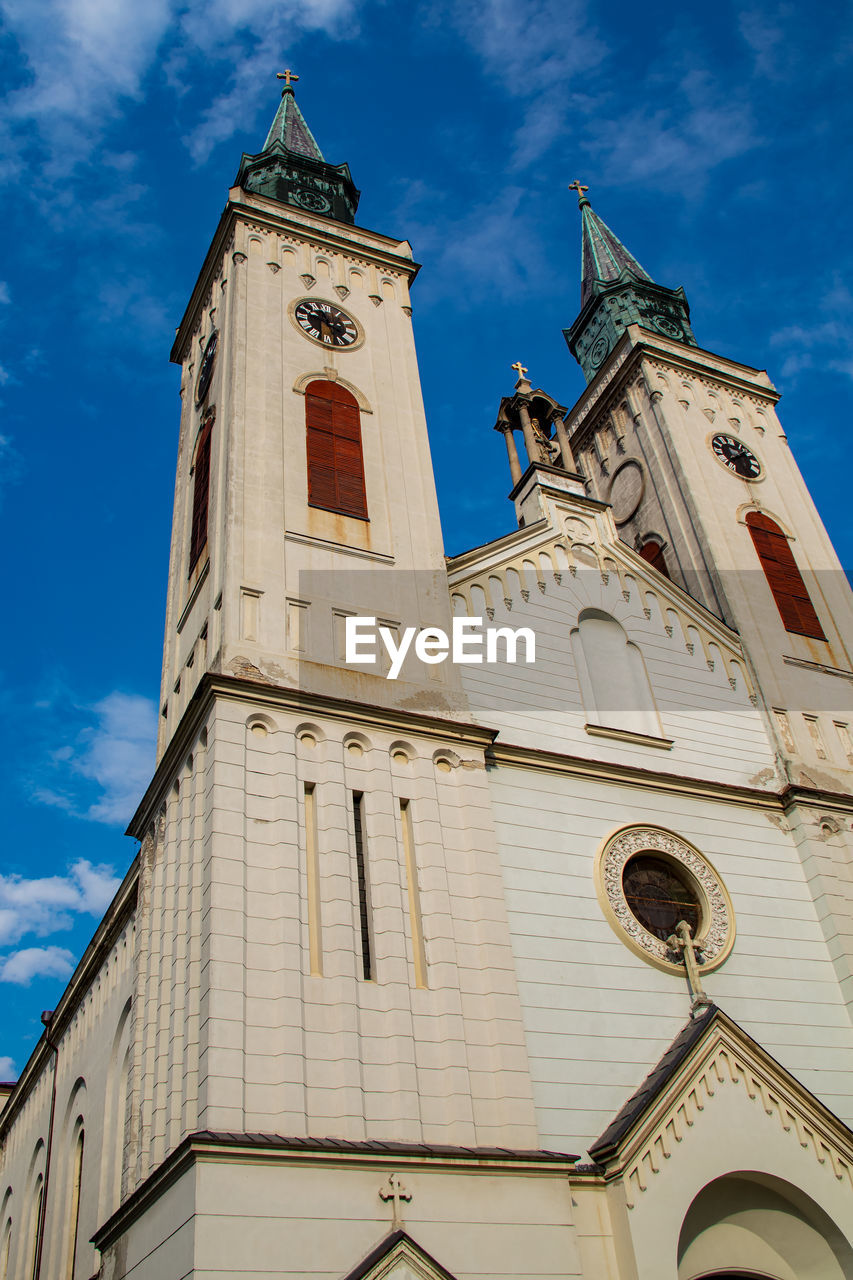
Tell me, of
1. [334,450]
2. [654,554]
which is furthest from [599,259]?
[334,450]

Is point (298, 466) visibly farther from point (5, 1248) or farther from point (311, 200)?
point (5, 1248)

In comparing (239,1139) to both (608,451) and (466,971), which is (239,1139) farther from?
(608,451)

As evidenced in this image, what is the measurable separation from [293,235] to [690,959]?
51.7 feet

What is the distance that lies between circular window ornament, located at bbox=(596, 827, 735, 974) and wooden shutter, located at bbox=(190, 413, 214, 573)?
8.19m

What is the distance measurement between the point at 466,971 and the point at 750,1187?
4412mm

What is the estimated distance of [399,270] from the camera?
942 inches

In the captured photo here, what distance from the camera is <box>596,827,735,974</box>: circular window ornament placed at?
15.6 m

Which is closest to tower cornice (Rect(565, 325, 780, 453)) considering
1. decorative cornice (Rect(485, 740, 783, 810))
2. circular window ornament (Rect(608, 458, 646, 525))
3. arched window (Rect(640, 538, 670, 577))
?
circular window ornament (Rect(608, 458, 646, 525))

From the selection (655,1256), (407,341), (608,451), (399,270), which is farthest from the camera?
(608,451)

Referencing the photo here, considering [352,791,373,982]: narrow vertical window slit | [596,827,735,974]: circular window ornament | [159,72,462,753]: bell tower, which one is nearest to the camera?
[352,791,373,982]: narrow vertical window slit

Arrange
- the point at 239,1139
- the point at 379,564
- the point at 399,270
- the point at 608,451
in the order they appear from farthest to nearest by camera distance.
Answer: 1. the point at 608,451
2. the point at 399,270
3. the point at 379,564
4. the point at 239,1139

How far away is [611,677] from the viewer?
62.6 feet

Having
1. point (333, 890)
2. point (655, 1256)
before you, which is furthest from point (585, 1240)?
point (333, 890)

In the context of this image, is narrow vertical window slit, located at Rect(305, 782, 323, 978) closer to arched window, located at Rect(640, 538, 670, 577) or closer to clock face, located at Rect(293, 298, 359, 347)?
clock face, located at Rect(293, 298, 359, 347)
